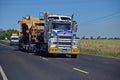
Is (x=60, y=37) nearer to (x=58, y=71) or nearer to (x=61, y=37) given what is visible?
(x=61, y=37)

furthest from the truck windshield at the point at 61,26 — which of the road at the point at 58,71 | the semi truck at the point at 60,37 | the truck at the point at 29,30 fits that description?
the road at the point at 58,71

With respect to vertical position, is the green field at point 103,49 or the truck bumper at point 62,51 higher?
the truck bumper at point 62,51

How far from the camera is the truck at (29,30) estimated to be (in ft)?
123

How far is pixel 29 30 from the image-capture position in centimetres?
3919

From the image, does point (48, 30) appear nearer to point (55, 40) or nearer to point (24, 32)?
point (55, 40)

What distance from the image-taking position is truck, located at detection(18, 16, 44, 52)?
37.4 metres

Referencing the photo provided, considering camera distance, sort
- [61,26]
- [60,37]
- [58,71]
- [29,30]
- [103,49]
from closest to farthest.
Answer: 1. [58,71]
2. [60,37]
3. [61,26]
4. [29,30]
5. [103,49]

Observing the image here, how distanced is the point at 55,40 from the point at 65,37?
950mm

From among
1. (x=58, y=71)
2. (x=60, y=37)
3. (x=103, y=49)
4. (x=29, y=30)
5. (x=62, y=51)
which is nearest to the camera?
(x=58, y=71)

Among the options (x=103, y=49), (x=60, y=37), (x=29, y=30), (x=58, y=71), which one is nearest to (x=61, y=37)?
(x=60, y=37)

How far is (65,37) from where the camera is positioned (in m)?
29.6

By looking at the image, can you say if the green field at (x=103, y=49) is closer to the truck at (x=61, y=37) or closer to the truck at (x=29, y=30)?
the truck at (x=61, y=37)

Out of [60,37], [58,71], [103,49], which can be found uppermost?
[60,37]

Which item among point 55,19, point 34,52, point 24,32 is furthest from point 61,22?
point 24,32
